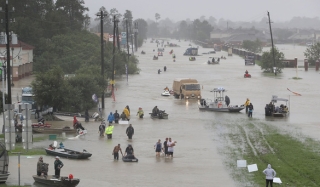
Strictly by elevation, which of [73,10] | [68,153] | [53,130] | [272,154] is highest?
[73,10]

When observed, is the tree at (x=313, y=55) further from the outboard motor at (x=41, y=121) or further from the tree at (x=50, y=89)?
the outboard motor at (x=41, y=121)

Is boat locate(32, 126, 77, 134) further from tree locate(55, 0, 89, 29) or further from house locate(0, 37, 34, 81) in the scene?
tree locate(55, 0, 89, 29)

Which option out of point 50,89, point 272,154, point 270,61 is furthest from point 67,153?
point 270,61

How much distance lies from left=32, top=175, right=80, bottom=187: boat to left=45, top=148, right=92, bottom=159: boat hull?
4469 mm

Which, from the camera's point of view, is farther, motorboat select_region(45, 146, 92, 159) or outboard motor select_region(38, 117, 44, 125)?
outboard motor select_region(38, 117, 44, 125)

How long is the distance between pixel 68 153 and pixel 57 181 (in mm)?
5465

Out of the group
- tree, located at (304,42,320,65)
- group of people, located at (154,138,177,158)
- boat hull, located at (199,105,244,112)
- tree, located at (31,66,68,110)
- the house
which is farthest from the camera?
tree, located at (304,42,320,65)

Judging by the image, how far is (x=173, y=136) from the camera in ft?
122

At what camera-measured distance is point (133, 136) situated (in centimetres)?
3712

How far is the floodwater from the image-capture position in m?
26.3

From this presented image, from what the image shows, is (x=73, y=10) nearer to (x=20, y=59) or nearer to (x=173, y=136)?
(x=20, y=59)

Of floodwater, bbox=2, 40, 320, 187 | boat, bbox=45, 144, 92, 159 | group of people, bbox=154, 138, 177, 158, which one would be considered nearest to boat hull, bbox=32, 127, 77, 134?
floodwater, bbox=2, 40, 320, 187

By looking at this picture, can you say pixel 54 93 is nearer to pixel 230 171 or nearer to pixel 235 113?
pixel 235 113

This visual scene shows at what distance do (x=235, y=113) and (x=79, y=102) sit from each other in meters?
10.00
